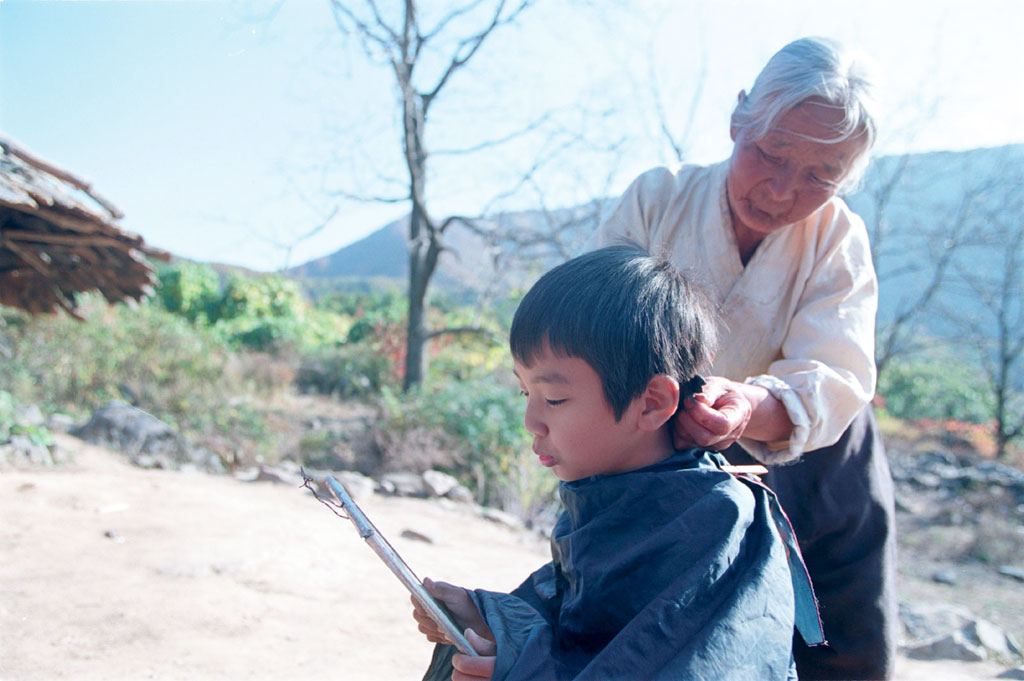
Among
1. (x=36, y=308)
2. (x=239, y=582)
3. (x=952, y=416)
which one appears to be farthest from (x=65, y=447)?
(x=952, y=416)

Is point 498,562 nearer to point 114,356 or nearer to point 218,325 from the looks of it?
point 114,356

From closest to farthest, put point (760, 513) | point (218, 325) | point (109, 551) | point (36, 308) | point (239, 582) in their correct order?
1. point (760, 513)
2. point (239, 582)
3. point (109, 551)
4. point (36, 308)
5. point (218, 325)

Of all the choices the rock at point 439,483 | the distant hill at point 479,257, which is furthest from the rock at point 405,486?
the distant hill at point 479,257

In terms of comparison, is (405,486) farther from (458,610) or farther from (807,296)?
(458,610)

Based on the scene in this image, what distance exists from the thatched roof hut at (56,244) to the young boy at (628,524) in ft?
13.8

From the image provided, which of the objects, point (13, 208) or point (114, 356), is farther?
point (114, 356)

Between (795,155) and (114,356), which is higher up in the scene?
(795,155)

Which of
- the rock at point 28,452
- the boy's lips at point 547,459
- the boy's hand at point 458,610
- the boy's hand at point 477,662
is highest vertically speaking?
the boy's lips at point 547,459

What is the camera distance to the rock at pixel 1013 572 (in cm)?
681

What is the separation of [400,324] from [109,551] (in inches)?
365

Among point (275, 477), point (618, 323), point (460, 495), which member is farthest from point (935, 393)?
point (618, 323)

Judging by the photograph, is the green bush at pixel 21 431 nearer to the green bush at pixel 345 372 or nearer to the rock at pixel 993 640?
the green bush at pixel 345 372

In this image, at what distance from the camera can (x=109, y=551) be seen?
4113 mm

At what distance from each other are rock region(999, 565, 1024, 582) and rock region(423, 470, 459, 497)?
503 centimetres
